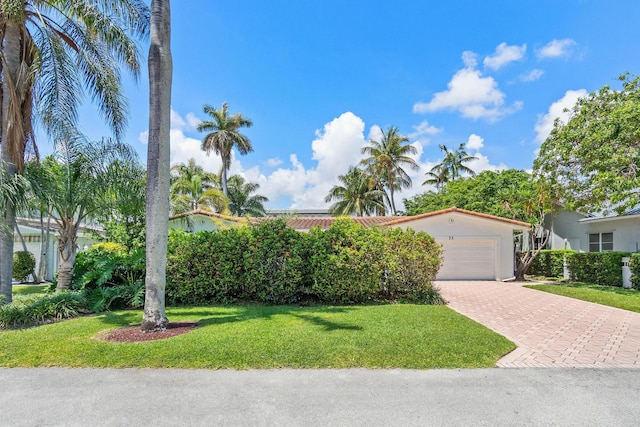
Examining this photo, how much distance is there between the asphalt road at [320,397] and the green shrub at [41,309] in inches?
129

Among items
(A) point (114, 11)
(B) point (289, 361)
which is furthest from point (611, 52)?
(A) point (114, 11)

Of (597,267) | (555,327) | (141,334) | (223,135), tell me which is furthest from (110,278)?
(223,135)

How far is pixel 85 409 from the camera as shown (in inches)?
137

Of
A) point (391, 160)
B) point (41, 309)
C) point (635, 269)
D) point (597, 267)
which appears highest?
point (391, 160)

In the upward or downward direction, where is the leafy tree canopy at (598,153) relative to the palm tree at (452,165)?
downward

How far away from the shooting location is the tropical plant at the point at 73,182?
782 cm

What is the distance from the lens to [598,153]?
1175 cm

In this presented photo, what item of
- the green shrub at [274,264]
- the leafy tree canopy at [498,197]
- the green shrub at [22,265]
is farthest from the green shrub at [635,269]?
the green shrub at [22,265]

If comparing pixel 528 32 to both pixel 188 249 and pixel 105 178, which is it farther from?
pixel 105 178

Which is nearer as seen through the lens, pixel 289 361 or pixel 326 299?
pixel 289 361

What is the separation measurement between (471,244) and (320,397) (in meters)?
14.9

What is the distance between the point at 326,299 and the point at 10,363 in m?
6.81

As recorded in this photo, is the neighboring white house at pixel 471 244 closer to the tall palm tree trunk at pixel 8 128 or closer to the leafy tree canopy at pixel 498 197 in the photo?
the leafy tree canopy at pixel 498 197

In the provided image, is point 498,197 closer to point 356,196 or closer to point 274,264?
point 356,196
